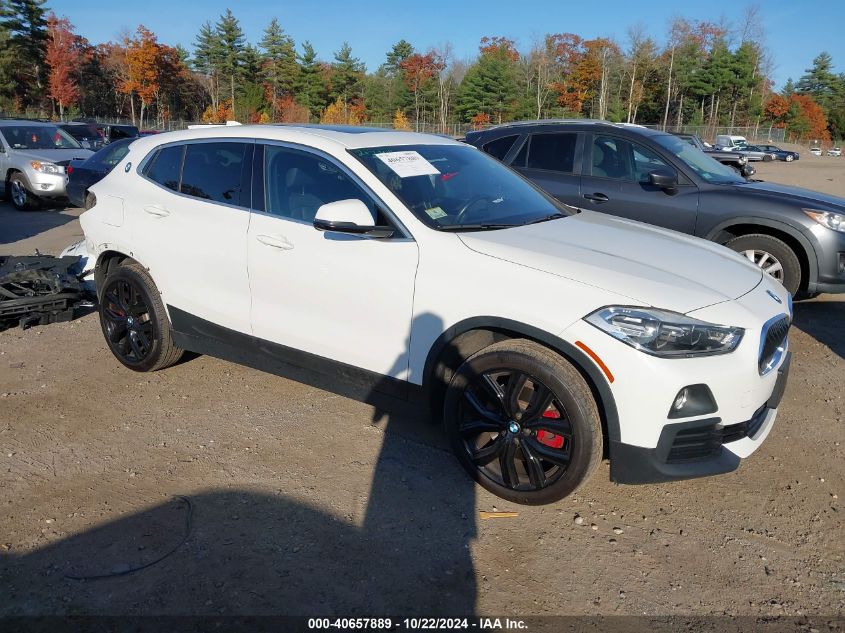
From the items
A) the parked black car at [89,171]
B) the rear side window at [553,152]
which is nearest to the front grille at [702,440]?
the rear side window at [553,152]

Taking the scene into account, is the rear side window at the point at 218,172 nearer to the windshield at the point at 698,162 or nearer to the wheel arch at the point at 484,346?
the wheel arch at the point at 484,346

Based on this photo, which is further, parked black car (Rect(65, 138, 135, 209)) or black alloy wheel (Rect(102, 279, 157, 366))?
parked black car (Rect(65, 138, 135, 209))

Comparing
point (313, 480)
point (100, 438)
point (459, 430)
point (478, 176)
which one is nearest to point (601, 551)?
point (459, 430)

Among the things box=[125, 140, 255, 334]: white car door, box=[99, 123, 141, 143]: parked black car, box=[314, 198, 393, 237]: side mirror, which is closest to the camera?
box=[314, 198, 393, 237]: side mirror

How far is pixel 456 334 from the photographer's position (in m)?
3.32

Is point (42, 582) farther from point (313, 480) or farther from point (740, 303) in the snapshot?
point (740, 303)

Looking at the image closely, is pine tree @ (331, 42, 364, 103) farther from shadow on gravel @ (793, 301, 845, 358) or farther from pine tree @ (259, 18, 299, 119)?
shadow on gravel @ (793, 301, 845, 358)

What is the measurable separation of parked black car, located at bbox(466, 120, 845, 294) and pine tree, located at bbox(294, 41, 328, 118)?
6911 cm

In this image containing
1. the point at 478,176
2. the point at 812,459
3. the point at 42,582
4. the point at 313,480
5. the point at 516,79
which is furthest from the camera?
the point at 516,79

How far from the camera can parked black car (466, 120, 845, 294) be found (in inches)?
246

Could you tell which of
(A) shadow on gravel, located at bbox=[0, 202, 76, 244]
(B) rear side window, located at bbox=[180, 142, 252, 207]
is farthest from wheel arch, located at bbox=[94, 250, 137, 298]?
→ (A) shadow on gravel, located at bbox=[0, 202, 76, 244]

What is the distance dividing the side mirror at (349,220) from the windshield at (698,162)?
4.54m

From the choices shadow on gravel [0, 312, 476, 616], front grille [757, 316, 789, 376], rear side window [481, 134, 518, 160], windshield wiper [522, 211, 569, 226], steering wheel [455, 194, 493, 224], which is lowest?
shadow on gravel [0, 312, 476, 616]

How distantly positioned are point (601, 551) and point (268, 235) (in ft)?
8.05
